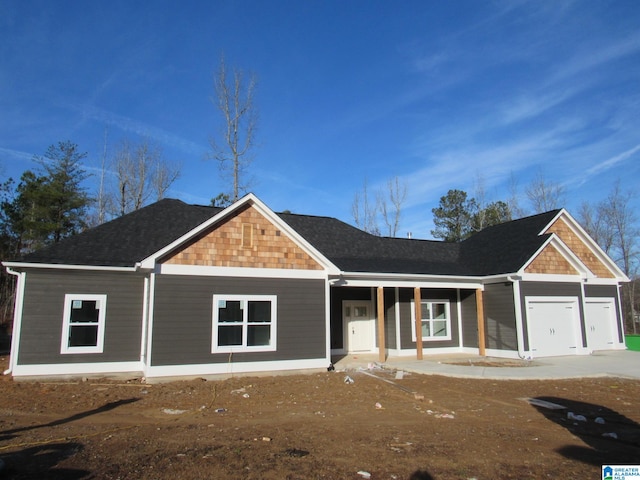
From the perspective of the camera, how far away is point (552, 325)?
1798 cm

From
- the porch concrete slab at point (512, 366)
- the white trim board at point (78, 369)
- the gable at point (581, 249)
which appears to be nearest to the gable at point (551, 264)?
the gable at point (581, 249)

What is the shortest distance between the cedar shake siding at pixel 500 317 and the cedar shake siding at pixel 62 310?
1324 centimetres

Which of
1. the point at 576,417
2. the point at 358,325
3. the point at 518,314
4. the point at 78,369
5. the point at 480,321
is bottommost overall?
the point at 576,417

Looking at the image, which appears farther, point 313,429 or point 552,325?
point 552,325

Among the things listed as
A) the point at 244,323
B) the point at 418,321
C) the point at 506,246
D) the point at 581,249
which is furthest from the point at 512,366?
the point at 244,323

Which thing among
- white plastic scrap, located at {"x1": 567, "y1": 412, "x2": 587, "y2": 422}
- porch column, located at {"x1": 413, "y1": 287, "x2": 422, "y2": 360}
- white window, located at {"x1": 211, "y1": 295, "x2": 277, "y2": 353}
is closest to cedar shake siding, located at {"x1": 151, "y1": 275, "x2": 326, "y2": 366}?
white window, located at {"x1": 211, "y1": 295, "x2": 277, "y2": 353}

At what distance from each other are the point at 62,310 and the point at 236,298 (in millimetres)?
4942

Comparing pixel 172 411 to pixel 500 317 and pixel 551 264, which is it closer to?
pixel 500 317

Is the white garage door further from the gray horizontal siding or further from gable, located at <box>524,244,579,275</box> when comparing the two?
the gray horizontal siding

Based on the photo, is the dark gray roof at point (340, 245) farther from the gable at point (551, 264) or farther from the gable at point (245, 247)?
the gable at point (245, 247)

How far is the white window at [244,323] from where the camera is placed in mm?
13086

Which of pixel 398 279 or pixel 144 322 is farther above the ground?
pixel 398 279

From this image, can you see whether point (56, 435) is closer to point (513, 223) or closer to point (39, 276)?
point (39, 276)

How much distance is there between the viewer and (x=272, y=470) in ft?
18.1
